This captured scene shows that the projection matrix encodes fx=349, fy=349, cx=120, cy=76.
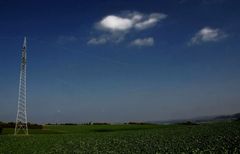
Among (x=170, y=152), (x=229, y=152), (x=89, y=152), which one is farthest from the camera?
(x=89, y=152)

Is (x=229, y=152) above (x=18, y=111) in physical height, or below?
below

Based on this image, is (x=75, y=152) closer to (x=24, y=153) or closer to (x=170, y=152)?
(x=24, y=153)

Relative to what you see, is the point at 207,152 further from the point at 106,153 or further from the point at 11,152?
the point at 11,152

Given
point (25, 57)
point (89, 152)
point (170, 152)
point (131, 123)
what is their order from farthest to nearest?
point (131, 123)
point (25, 57)
point (89, 152)
point (170, 152)

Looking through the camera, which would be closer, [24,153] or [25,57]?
[24,153]

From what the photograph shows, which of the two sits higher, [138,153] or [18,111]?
[18,111]

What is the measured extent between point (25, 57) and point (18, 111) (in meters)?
11.9

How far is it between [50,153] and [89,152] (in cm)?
421

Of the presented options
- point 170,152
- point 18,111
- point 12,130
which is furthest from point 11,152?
point 12,130

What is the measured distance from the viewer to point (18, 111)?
6488 centimetres

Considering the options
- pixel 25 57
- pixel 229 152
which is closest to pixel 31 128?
pixel 25 57

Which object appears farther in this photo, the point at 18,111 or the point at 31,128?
the point at 31,128

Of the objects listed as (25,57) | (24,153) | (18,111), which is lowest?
(24,153)

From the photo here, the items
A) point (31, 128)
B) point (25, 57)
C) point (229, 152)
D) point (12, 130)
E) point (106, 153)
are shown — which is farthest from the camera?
A: point (31, 128)
